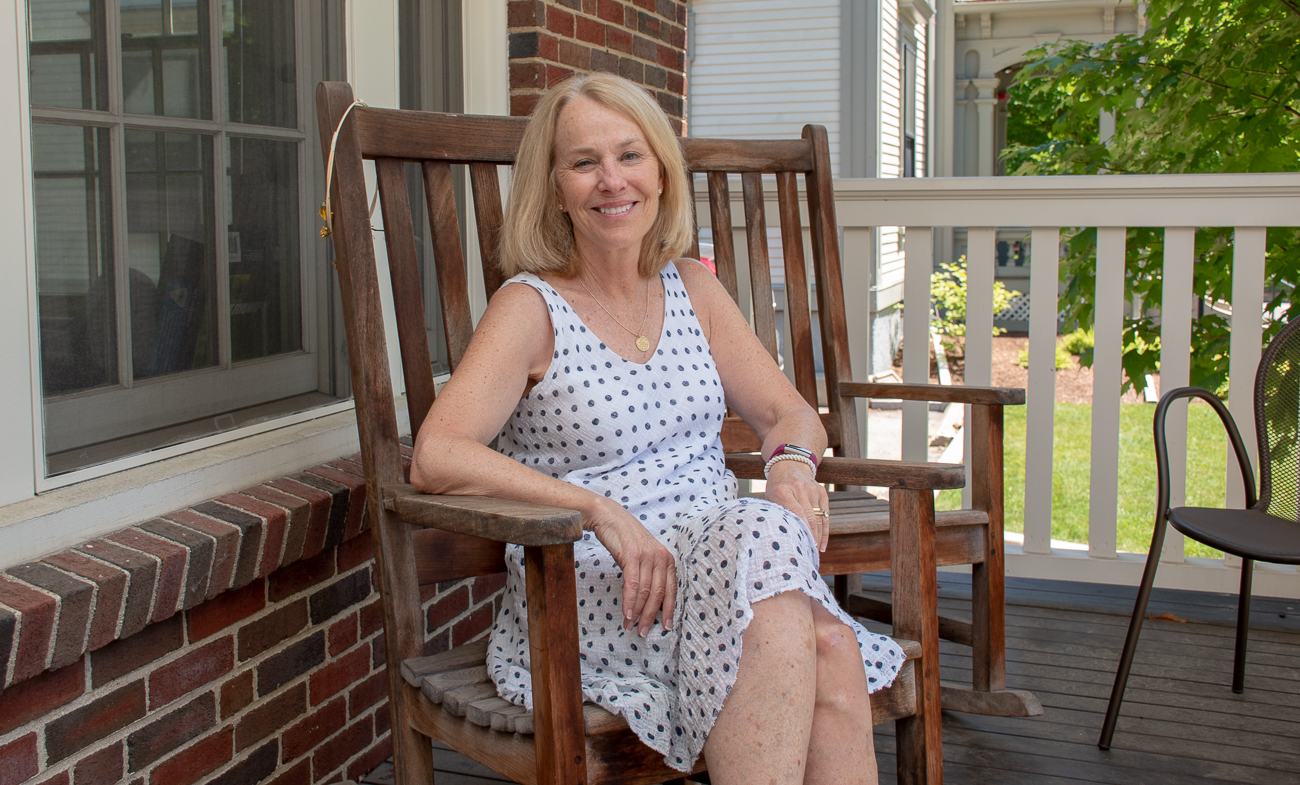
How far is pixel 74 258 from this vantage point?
4.92 feet

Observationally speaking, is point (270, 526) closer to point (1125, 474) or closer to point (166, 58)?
point (166, 58)

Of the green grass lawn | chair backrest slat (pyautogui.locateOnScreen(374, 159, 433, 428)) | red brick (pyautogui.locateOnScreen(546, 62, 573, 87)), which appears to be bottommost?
the green grass lawn

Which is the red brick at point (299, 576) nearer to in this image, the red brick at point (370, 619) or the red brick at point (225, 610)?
the red brick at point (225, 610)

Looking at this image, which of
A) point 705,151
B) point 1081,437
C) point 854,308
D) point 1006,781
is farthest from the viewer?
point 1081,437

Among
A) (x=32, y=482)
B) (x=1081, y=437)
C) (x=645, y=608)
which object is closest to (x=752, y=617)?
(x=645, y=608)

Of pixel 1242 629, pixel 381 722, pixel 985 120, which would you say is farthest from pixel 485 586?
pixel 985 120

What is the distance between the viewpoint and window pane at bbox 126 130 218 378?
162cm

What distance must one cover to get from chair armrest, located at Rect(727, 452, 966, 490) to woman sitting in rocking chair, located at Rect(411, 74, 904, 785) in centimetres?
5

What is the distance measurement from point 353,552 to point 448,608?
0.38 m

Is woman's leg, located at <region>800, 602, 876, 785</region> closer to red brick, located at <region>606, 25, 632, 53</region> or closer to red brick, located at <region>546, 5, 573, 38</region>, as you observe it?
red brick, located at <region>546, 5, 573, 38</region>

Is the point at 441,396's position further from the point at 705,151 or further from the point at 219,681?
the point at 705,151

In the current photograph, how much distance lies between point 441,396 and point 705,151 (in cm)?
105

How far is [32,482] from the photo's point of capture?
55.8 inches

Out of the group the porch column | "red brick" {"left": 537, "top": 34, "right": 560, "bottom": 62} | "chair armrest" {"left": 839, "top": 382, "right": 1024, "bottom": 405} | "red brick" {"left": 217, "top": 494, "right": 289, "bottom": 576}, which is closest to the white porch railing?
"chair armrest" {"left": 839, "top": 382, "right": 1024, "bottom": 405}
